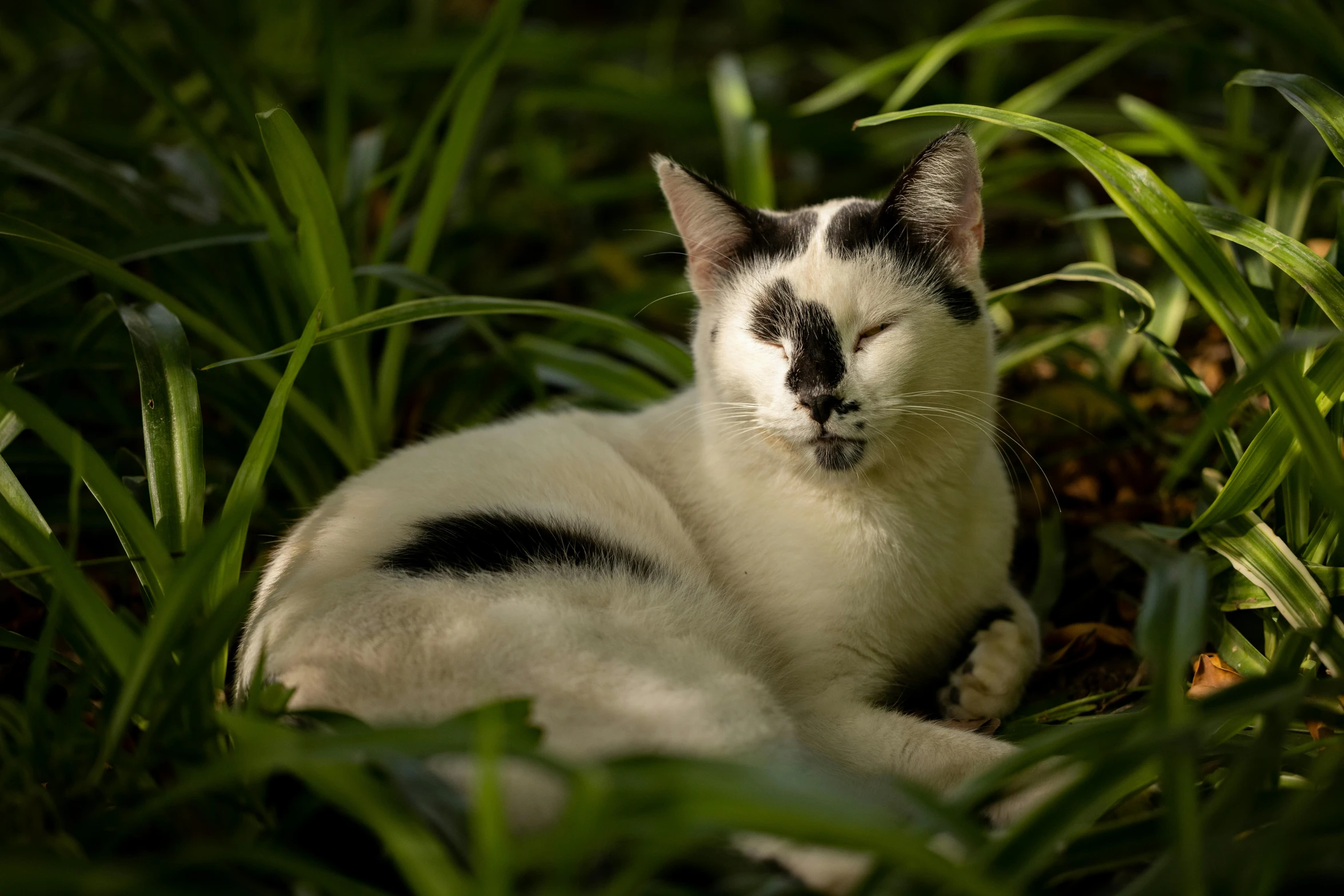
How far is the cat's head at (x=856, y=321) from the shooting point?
1.87 meters

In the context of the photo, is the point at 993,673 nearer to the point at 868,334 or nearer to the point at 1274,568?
the point at 1274,568

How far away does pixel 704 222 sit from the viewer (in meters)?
2.17

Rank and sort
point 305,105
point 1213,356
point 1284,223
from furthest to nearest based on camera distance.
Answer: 1. point 305,105
2. point 1213,356
3. point 1284,223

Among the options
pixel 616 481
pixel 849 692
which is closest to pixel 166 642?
pixel 616 481

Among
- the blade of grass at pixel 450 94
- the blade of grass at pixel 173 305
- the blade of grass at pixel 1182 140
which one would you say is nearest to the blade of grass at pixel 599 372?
the blade of grass at pixel 450 94

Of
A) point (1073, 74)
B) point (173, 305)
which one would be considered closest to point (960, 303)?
point (1073, 74)

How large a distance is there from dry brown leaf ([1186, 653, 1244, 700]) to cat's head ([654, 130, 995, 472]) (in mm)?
667

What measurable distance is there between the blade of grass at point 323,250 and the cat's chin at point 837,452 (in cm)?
108

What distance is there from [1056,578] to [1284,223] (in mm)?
1272

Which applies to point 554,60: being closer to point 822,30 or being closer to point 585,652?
point 822,30

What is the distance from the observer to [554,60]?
3.84 meters

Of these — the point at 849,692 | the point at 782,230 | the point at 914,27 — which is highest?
the point at 914,27

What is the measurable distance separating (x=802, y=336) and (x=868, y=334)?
0.46ft

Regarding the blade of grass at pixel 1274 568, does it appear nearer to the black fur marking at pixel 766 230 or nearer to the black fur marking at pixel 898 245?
the black fur marking at pixel 898 245
